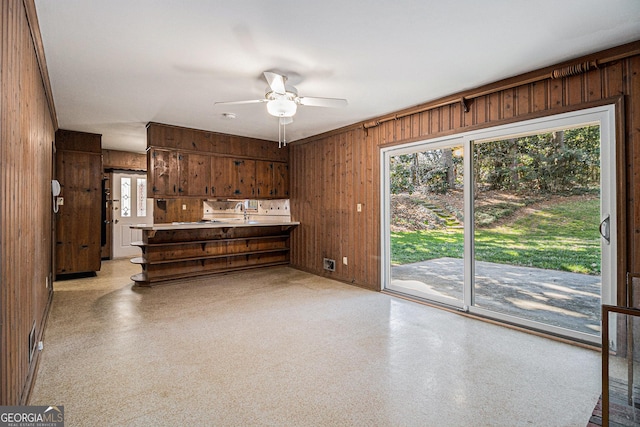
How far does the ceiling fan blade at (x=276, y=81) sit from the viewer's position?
3.03 metres

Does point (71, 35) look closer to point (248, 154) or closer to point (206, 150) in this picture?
point (206, 150)

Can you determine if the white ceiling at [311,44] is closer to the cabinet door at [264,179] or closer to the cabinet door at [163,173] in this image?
the cabinet door at [163,173]

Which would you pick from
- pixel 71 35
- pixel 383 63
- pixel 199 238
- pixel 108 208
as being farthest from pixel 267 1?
pixel 108 208

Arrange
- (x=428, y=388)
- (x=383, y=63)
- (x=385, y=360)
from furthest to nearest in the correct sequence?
1. (x=383, y=63)
2. (x=385, y=360)
3. (x=428, y=388)

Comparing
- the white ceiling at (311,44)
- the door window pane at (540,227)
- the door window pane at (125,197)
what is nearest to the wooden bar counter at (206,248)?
the white ceiling at (311,44)

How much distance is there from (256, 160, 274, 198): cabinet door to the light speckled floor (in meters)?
2.73

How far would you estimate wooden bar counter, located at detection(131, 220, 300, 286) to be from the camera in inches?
199

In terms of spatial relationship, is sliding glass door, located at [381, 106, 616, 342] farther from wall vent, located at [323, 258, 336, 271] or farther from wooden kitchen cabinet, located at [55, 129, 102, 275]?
wooden kitchen cabinet, located at [55, 129, 102, 275]

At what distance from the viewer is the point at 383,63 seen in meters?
3.00

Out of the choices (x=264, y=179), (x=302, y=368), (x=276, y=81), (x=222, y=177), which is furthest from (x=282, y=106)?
(x=264, y=179)

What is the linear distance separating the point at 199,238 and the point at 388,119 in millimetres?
3621

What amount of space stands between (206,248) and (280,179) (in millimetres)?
1959

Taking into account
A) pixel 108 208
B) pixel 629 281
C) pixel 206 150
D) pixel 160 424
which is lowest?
pixel 160 424

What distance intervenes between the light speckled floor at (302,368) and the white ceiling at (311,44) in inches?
99.0
